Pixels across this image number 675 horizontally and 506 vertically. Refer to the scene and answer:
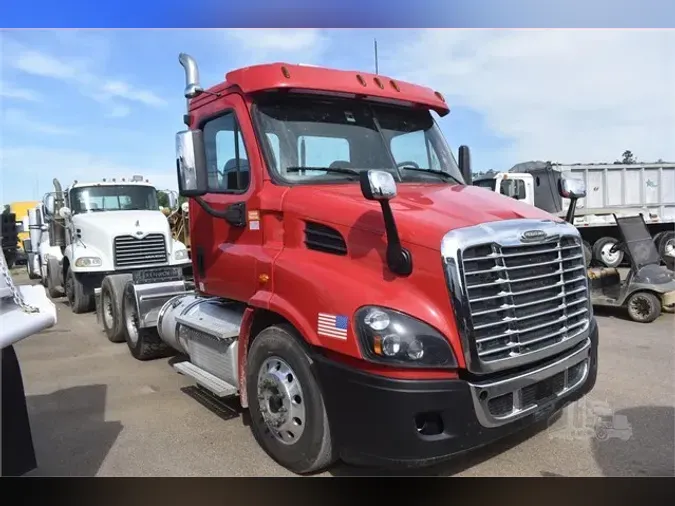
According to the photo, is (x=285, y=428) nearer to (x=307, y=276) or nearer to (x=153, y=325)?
(x=307, y=276)

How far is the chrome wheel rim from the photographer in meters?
3.62

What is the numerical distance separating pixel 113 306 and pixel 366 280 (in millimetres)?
5334

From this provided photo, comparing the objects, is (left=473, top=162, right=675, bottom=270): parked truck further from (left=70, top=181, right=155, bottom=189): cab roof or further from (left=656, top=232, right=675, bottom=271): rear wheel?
(left=70, top=181, right=155, bottom=189): cab roof

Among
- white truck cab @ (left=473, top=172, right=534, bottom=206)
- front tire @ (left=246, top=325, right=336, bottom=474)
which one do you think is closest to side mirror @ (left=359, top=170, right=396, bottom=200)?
front tire @ (left=246, top=325, right=336, bottom=474)

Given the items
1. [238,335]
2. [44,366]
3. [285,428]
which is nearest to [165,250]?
[44,366]

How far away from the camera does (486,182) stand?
13555mm

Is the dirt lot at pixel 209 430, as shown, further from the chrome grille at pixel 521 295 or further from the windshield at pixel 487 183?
the windshield at pixel 487 183

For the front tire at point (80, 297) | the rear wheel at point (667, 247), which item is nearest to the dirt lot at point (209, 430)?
the front tire at point (80, 297)

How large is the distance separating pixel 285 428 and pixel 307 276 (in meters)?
1.05

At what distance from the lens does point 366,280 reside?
334 centimetres

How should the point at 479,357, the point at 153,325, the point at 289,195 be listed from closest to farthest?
the point at 479,357, the point at 289,195, the point at 153,325

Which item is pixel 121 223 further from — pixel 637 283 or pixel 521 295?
pixel 637 283

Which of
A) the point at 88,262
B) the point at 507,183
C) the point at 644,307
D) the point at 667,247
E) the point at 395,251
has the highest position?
the point at 507,183

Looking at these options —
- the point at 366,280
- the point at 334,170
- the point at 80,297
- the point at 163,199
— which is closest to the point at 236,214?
the point at 334,170
